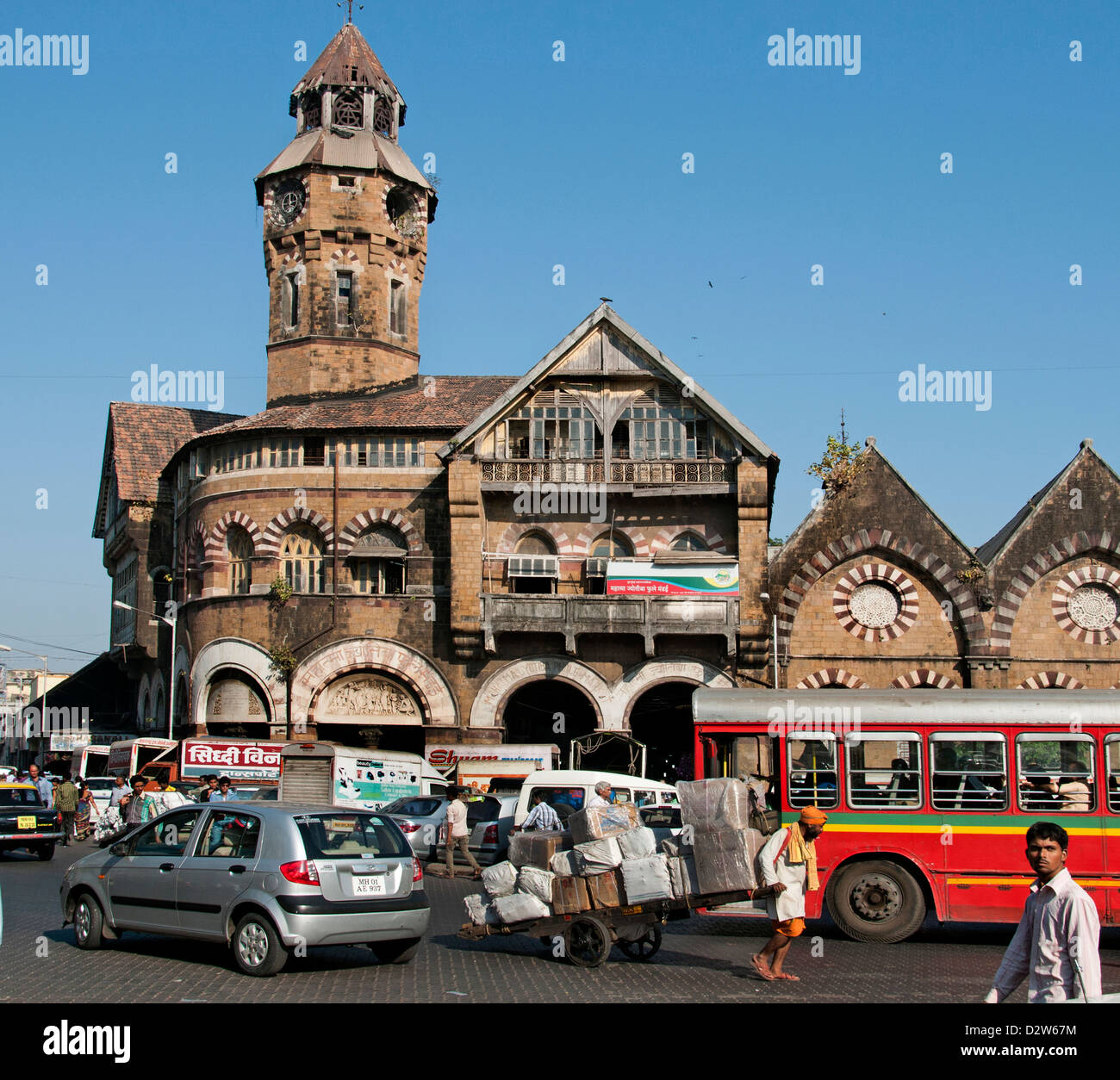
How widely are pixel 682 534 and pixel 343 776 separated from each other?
12.3 meters

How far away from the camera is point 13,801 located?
27.8 m

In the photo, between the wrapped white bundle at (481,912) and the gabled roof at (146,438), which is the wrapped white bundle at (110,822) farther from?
the gabled roof at (146,438)

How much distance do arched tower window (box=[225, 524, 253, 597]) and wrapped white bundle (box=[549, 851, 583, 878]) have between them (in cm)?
2832

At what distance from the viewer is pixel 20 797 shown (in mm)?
28031

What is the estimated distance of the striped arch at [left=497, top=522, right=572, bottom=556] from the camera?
39.0 metres

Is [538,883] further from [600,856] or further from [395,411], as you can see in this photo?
[395,411]

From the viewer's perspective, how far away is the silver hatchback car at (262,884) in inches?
493

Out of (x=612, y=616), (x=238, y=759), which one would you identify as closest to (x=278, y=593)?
(x=238, y=759)

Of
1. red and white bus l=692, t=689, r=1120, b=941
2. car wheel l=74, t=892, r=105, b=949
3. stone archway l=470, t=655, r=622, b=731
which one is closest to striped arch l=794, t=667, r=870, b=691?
stone archway l=470, t=655, r=622, b=731

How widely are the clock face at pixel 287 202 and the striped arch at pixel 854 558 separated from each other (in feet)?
69.8

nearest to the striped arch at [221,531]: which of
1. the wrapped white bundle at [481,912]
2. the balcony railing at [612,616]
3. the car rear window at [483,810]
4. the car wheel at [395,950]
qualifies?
the balcony railing at [612,616]

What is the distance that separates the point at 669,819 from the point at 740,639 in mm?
14116

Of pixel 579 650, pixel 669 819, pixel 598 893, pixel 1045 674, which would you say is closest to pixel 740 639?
pixel 579 650
